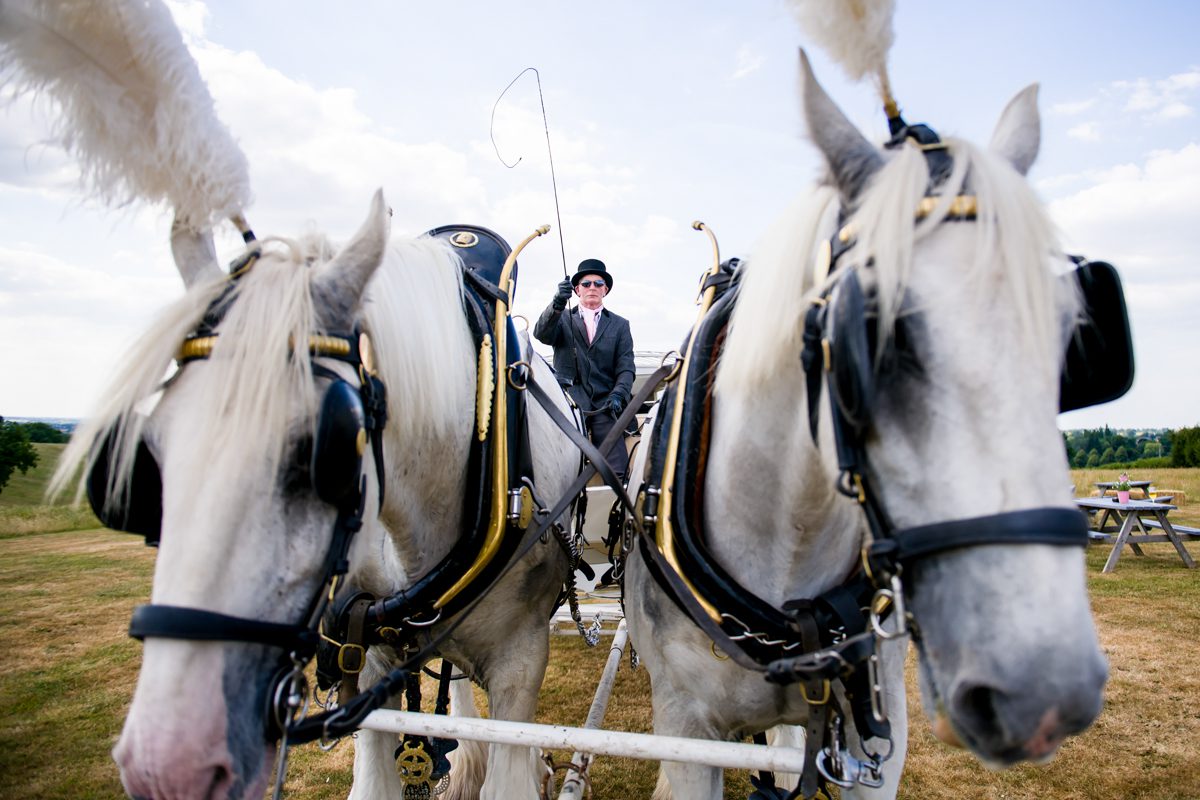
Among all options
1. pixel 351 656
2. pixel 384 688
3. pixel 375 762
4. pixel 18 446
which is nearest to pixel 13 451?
pixel 18 446

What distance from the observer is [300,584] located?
4.09ft

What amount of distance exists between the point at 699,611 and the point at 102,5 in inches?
71.5

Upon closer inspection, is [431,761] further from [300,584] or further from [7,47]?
[7,47]

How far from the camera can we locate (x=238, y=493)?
1.15 metres

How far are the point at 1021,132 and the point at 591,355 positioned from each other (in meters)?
2.89

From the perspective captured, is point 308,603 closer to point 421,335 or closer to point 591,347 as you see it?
point 421,335

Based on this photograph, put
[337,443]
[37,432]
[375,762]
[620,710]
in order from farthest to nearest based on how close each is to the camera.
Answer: [37,432] → [620,710] → [375,762] → [337,443]

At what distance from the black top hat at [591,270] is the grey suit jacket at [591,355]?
21cm

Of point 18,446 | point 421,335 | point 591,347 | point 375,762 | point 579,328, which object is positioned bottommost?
point 375,762

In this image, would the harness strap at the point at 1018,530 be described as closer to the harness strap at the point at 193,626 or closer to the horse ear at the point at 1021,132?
the horse ear at the point at 1021,132

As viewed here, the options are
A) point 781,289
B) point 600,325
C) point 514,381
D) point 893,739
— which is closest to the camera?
point 781,289

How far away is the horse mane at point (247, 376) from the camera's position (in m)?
1.18

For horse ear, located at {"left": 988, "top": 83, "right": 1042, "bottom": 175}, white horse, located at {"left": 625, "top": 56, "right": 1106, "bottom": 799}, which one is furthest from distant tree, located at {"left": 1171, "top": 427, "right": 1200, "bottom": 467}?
white horse, located at {"left": 625, "top": 56, "right": 1106, "bottom": 799}

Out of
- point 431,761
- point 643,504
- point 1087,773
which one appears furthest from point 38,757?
point 1087,773
